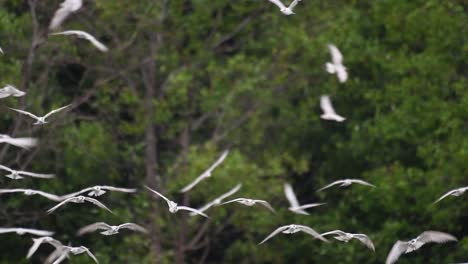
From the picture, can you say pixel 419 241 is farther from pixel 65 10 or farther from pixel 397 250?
pixel 65 10

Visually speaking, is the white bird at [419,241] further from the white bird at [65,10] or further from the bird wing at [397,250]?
the white bird at [65,10]

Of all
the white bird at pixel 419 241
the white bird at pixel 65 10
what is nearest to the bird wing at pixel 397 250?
the white bird at pixel 419 241

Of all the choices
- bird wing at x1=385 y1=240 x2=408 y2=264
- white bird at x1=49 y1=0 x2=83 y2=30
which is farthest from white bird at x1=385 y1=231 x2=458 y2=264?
white bird at x1=49 y1=0 x2=83 y2=30

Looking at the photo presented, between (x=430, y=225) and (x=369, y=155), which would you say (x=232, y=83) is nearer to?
(x=369, y=155)

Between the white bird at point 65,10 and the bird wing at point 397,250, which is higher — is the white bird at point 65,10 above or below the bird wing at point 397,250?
above

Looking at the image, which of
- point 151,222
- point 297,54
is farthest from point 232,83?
point 151,222

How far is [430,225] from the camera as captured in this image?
20797 millimetres

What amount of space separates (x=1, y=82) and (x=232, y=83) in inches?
170

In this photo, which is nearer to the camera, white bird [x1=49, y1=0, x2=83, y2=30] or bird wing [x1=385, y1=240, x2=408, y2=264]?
bird wing [x1=385, y1=240, x2=408, y2=264]

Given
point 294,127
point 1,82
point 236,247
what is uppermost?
point 1,82

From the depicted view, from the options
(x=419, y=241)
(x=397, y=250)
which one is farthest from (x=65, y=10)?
(x=419, y=241)

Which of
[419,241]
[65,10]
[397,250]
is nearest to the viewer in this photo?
[419,241]

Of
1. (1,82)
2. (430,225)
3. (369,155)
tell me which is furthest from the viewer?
(369,155)

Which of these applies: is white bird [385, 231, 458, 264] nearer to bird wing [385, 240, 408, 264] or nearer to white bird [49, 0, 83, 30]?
bird wing [385, 240, 408, 264]
